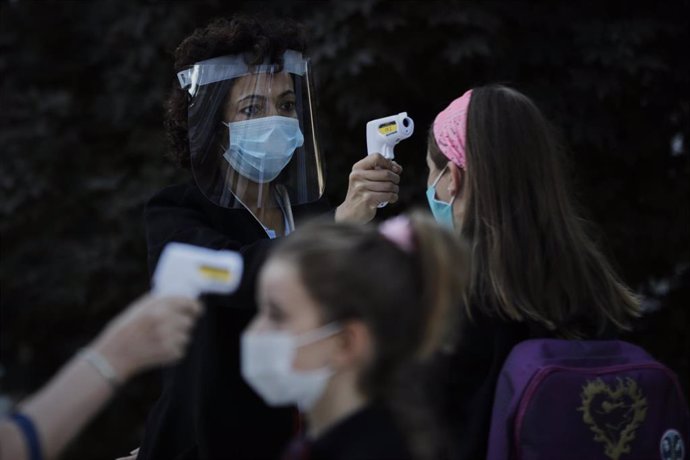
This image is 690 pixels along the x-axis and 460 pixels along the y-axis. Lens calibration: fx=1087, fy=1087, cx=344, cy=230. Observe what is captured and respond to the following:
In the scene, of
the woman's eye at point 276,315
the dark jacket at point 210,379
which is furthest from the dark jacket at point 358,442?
the dark jacket at point 210,379

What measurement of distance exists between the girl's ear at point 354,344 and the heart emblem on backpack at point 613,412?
729 mm

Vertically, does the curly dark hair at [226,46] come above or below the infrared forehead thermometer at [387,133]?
above

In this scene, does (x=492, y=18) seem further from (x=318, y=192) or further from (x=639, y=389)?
(x=639, y=389)

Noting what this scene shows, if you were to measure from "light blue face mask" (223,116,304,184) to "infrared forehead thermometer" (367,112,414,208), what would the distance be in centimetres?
25

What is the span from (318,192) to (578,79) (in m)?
1.98

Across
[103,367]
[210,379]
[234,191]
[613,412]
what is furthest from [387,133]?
[103,367]

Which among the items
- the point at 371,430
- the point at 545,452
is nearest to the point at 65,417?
the point at 371,430

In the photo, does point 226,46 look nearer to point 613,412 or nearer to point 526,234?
point 526,234

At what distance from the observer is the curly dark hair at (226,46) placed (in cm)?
311

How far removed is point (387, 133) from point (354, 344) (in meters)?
1.16

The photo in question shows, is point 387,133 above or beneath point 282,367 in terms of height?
above

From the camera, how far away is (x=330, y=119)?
526 cm

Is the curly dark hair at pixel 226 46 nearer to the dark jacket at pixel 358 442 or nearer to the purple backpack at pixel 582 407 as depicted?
the purple backpack at pixel 582 407

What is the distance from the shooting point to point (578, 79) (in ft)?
15.8
